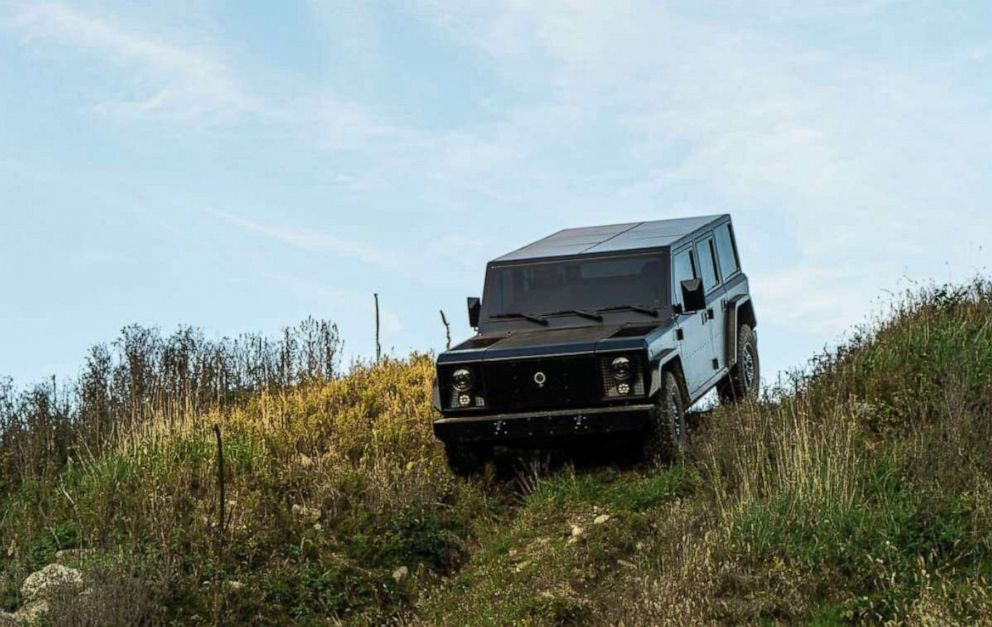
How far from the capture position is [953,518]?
9.69 metres

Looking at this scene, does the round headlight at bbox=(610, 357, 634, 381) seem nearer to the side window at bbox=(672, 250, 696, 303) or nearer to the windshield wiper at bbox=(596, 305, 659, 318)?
the windshield wiper at bbox=(596, 305, 659, 318)

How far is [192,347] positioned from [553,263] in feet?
32.2

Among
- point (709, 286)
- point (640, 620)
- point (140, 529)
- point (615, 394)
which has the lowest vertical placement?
point (640, 620)

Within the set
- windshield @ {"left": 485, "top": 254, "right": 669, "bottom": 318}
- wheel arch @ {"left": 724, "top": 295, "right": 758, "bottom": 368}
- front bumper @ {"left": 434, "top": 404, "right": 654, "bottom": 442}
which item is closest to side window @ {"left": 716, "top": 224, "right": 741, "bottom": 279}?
wheel arch @ {"left": 724, "top": 295, "right": 758, "bottom": 368}

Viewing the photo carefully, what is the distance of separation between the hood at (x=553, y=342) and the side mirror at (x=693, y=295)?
448 mm

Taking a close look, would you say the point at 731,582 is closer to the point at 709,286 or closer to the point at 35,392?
the point at 709,286

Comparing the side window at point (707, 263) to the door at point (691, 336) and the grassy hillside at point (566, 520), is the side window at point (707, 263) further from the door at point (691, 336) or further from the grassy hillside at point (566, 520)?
the grassy hillside at point (566, 520)

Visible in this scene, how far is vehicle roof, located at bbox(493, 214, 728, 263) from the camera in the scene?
1356 centimetres

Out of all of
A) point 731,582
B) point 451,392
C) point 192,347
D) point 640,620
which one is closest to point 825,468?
point 731,582

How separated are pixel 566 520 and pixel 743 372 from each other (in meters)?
5.47

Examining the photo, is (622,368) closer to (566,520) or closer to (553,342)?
(553,342)

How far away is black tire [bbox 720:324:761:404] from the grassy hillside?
164 centimetres

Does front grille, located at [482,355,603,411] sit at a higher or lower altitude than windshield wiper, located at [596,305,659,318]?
lower

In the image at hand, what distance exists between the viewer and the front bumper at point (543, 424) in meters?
11.8
